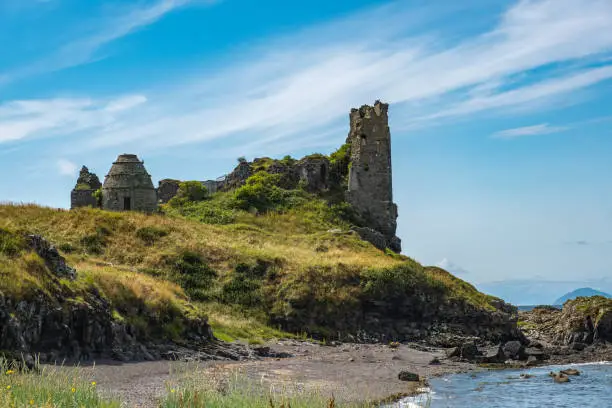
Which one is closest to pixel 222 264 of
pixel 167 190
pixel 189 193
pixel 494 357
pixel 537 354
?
pixel 494 357

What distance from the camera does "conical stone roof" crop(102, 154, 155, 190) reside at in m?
55.4

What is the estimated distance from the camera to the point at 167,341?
92.9 ft

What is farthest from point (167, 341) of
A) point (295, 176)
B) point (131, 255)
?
point (295, 176)

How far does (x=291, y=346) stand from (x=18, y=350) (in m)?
16.8

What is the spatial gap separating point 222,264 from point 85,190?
29.5 meters

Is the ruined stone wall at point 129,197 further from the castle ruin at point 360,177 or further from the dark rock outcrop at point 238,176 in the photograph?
the dark rock outcrop at point 238,176

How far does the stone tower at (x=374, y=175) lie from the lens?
64938mm

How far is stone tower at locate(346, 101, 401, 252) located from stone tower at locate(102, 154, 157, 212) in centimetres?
1969

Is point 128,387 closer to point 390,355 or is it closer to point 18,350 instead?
point 18,350

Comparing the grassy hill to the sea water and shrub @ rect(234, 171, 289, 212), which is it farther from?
the sea water

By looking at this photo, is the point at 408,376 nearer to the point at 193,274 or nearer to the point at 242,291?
the point at 242,291

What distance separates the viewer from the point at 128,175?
2186 inches

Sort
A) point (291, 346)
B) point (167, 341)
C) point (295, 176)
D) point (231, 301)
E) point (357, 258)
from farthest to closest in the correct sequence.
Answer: point (295, 176), point (357, 258), point (231, 301), point (291, 346), point (167, 341)

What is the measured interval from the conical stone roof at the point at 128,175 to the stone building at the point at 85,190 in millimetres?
7711
